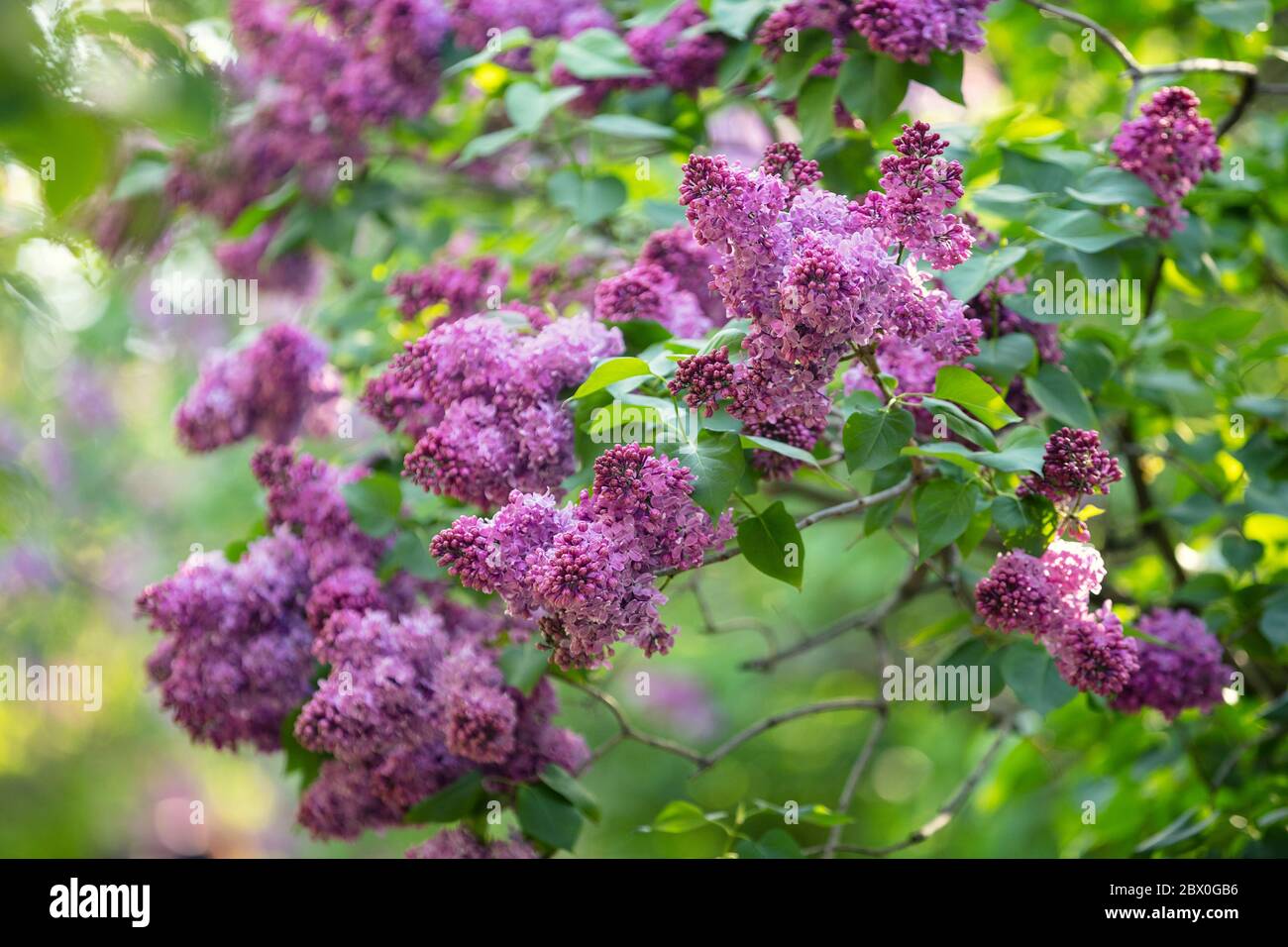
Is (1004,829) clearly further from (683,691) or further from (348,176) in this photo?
(348,176)

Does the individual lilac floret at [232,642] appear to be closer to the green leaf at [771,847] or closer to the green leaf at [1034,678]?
the green leaf at [771,847]

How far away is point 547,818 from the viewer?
1783 millimetres

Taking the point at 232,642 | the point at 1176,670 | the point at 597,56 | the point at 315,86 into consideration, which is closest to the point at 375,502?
the point at 232,642

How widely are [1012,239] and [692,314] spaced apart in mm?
499

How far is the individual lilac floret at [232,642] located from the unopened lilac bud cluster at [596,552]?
→ 660 millimetres

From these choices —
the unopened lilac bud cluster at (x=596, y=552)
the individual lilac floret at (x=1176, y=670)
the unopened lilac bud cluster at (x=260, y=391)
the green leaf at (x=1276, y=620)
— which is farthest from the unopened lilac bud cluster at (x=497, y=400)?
the green leaf at (x=1276, y=620)

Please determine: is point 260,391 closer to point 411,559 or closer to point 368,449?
point 368,449

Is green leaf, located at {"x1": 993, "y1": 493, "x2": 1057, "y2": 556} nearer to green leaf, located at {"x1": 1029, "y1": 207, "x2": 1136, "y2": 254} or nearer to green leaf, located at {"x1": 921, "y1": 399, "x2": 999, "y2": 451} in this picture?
green leaf, located at {"x1": 921, "y1": 399, "x2": 999, "y2": 451}

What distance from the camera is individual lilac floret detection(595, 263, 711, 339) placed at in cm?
168

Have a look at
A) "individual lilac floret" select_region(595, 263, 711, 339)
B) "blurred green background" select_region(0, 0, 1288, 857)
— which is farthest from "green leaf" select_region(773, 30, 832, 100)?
"individual lilac floret" select_region(595, 263, 711, 339)

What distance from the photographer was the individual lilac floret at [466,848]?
5.89 feet

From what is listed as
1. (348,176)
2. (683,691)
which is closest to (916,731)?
(683,691)

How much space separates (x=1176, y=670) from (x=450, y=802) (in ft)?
3.81

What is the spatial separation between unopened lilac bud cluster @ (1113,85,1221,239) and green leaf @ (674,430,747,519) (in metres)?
0.84
